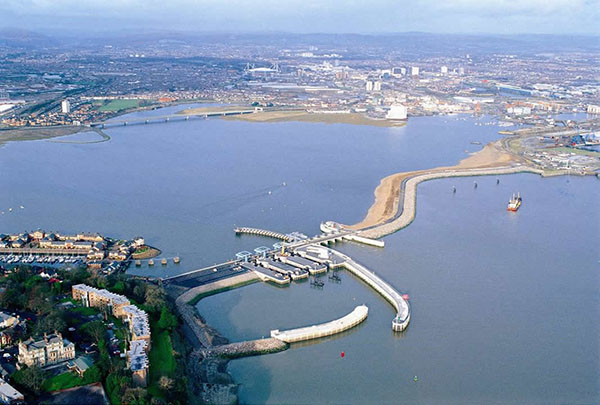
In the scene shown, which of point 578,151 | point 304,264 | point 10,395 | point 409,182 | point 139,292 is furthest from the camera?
point 578,151

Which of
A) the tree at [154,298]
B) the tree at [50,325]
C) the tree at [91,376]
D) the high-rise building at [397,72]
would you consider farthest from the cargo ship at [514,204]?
the high-rise building at [397,72]

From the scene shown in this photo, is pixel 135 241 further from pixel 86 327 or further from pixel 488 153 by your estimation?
pixel 488 153

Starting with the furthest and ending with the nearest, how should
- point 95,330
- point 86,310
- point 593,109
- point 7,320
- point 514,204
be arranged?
1. point 593,109
2. point 514,204
3. point 86,310
4. point 7,320
5. point 95,330

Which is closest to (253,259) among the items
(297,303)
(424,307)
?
(297,303)

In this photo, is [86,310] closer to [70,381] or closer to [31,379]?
[70,381]

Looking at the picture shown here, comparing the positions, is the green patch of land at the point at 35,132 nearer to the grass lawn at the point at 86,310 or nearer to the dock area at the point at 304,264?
the dock area at the point at 304,264

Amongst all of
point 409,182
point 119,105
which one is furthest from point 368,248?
point 119,105
